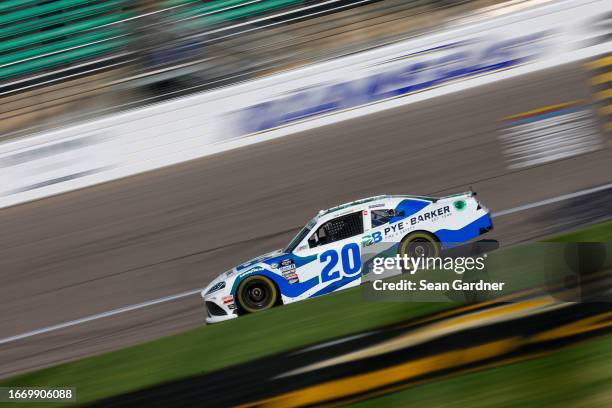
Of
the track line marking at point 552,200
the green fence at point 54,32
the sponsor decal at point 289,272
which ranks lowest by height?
the sponsor decal at point 289,272

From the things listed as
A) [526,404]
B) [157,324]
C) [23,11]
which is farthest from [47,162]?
[526,404]

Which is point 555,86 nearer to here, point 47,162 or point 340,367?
point 47,162

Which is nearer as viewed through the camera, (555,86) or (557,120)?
(557,120)

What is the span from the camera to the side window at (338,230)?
7.47 meters

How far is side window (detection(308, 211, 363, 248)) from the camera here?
7.47 meters

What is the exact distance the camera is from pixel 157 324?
8.20 m

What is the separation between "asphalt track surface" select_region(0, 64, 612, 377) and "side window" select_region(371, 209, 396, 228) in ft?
5.55

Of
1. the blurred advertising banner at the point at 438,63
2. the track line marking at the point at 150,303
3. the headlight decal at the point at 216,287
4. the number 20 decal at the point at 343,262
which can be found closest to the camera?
the number 20 decal at the point at 343,262

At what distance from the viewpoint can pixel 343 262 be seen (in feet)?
24.1

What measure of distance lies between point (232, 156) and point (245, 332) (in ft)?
25.8

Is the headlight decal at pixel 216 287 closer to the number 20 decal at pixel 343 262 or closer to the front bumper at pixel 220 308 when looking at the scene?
the front bumper at pixel 220 308

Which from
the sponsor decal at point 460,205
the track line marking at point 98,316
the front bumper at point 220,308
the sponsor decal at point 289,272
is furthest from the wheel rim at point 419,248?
the track line marking at point 98,316

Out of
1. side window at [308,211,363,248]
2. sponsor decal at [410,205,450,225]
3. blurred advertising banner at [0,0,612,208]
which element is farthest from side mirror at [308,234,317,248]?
blurred advertising banner at [0,0,612,208]

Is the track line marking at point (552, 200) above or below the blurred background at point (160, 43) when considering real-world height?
below
